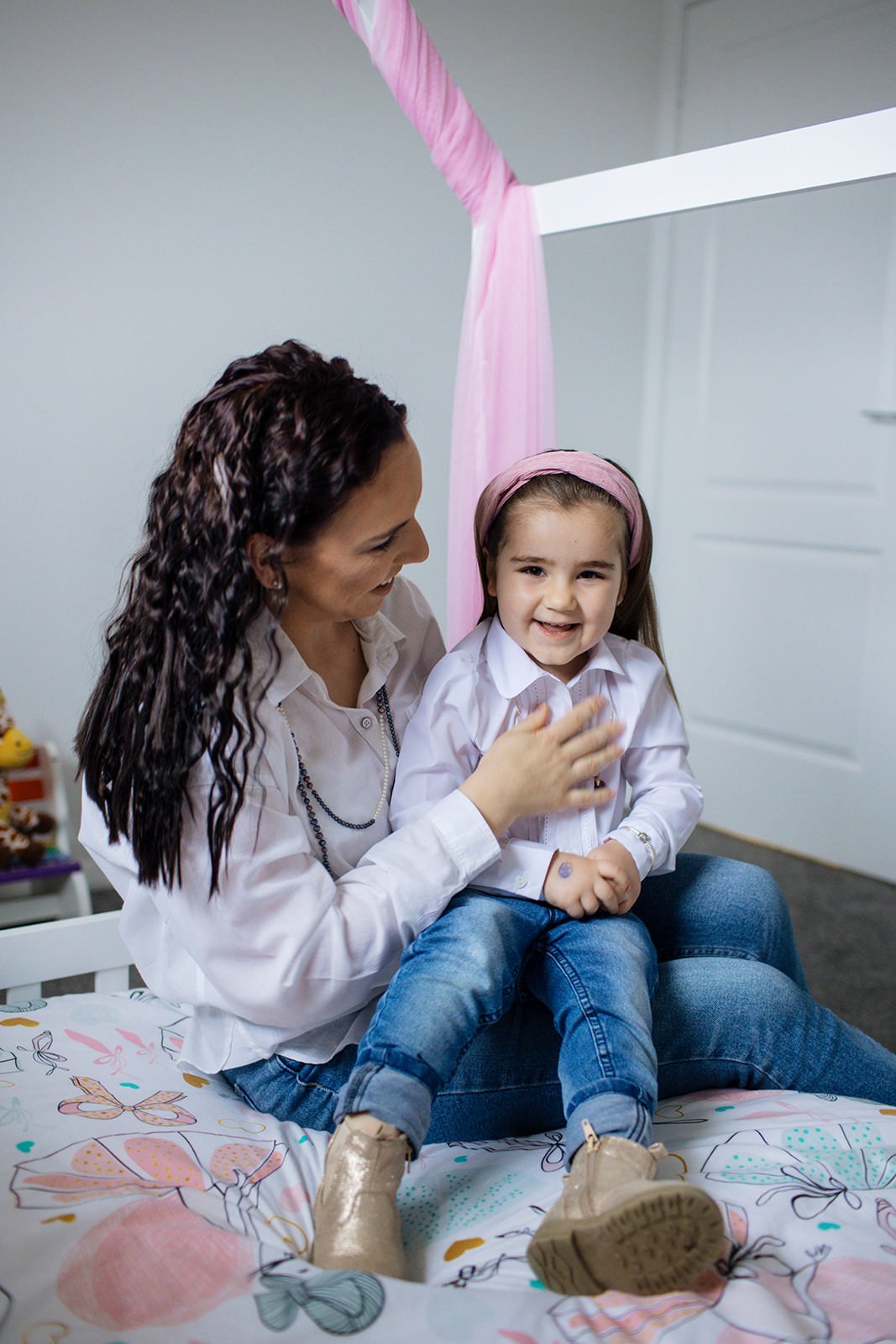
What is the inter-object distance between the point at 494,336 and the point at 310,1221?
1145mm

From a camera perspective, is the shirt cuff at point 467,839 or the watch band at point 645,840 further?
the watch band at point 645,840

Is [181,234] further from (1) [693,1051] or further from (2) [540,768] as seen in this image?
(1) [693,1051]

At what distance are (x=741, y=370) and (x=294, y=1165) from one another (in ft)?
8.05

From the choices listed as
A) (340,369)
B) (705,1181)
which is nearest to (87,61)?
(340,369)

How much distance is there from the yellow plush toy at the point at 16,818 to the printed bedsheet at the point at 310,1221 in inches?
43.1

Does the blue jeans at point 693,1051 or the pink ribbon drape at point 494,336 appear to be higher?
the pink ribbon drape at point 494,336

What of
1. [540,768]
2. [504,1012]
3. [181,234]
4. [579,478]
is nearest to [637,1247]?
[504,1012]

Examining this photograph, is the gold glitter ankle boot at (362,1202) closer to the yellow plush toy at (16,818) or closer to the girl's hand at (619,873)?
the girl's hand at (619,873)

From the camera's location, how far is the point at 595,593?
1.23 m

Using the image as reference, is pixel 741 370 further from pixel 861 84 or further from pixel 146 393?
pixel 146 393

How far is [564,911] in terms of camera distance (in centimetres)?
117

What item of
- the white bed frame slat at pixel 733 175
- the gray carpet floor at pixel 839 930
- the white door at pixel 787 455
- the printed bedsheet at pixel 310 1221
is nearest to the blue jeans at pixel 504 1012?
the printed bedsheet at pixel 310 1221

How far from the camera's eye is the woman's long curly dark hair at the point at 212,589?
0.96 meters

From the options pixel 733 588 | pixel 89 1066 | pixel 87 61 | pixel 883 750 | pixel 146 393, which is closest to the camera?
pixel 89 1066
